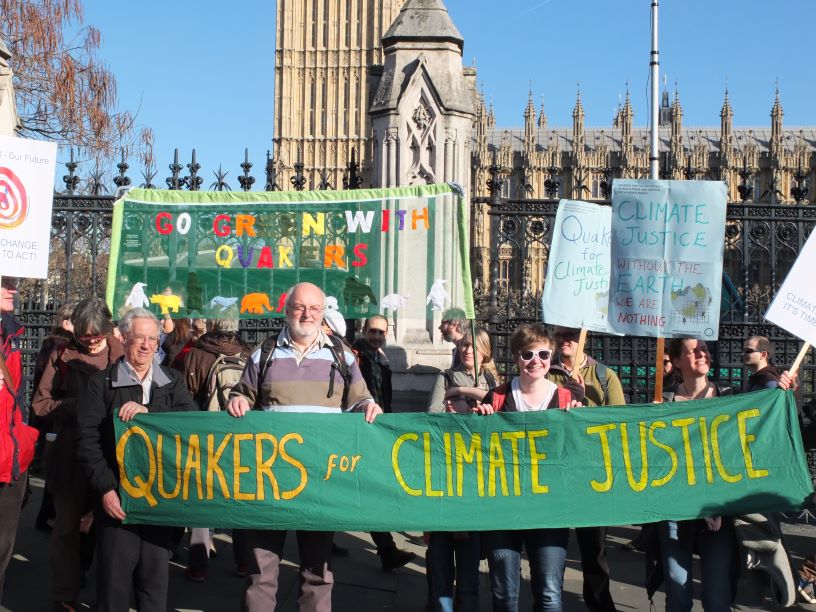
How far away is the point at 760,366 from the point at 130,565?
3.58m

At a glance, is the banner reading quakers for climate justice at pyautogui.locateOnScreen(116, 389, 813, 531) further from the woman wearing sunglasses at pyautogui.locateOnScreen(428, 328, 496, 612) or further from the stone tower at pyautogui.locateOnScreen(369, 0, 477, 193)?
the stone tower at pyautogui.locateOnScreen(369, 0, 477, 193)

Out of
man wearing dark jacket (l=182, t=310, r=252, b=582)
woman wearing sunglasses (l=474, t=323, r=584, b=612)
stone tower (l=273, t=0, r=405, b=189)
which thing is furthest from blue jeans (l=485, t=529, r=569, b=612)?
stone tower (l=273, t=0, r=405, b=189)

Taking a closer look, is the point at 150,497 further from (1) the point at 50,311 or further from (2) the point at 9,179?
(1) the point at 50,311

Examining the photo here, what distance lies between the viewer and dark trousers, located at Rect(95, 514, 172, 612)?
167 inches

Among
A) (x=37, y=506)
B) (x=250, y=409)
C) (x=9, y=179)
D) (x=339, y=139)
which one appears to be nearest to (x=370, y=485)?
(x=250, y=409)

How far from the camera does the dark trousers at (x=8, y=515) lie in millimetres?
4625

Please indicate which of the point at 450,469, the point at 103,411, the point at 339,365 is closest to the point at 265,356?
the point at 339,365

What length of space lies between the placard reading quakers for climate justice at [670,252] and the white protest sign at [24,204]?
3.05 meters

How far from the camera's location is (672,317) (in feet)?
17.6

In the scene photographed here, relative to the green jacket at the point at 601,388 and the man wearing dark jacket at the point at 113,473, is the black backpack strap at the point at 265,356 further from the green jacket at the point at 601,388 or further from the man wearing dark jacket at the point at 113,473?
the green jacket at the point at 601,388

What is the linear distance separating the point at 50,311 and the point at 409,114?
3848 millimetres

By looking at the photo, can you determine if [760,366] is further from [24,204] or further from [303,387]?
[24,204]

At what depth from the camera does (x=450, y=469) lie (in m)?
4.62

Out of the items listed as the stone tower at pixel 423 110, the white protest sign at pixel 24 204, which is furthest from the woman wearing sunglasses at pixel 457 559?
the stone tower at pixel 423 110
